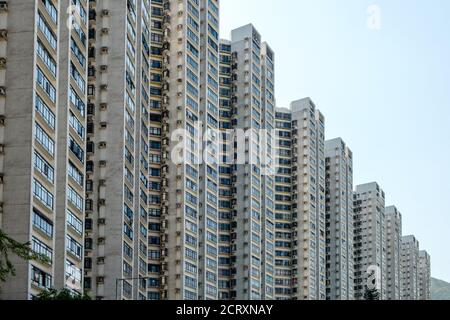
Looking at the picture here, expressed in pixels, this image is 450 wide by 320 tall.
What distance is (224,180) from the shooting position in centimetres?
18812

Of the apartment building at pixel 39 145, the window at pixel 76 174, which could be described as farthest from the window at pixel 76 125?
the window at pixel 76 174

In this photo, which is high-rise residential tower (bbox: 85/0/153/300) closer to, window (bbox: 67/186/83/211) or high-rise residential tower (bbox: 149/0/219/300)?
window (bbox: 67/186/83/211)

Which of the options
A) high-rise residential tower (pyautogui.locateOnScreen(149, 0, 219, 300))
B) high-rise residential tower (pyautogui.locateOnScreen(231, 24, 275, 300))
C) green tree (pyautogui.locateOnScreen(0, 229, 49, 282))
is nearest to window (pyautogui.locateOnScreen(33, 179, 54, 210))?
green tree (pyautogui.locateOnScreen(0, 229, 49, 282))

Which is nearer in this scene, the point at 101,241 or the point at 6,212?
the point at 6,212

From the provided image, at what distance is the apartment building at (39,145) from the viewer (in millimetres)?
73688

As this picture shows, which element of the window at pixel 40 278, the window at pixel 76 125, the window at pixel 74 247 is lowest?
the window at pixel 40 278

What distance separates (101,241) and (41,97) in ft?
112

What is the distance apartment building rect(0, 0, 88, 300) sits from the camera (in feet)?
242

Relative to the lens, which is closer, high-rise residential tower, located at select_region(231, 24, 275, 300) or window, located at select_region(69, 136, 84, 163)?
window, located at select_region(69, 136, 84, 163)

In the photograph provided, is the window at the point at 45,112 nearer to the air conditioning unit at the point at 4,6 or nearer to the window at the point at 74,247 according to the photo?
the air conditioning unit at the point at 4,6

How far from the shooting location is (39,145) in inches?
3049

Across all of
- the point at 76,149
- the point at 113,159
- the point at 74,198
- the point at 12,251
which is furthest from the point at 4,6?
the point at 12,251
